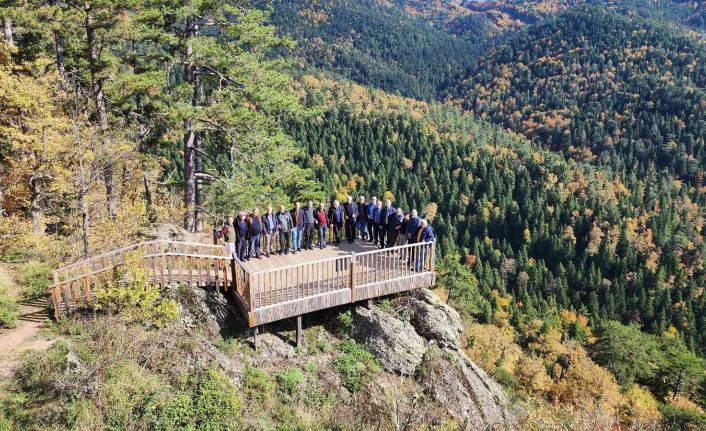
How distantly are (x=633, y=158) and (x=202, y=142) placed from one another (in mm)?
163664

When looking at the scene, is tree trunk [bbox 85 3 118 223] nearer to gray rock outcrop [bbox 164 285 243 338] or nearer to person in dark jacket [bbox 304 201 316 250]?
gray rock outcrop [bbox 164 285 243 338]

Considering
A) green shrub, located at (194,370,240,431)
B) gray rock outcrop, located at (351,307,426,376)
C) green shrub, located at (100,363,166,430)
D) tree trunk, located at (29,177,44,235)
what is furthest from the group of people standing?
tree trunk, located at (29,177,44,235)

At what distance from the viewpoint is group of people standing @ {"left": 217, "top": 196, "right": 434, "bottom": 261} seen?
13445 millimetres

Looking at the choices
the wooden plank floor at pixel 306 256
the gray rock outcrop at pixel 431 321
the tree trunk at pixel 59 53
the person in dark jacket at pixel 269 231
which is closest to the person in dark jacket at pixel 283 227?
the person in dark jacket at pixel 269 231

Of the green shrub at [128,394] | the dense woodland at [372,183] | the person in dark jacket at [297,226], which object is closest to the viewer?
the green shrub at [128,394]

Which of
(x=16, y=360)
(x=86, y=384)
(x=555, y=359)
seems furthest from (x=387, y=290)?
(x=555, y=359)

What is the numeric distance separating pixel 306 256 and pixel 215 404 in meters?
5.91

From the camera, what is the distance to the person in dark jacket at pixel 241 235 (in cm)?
1307

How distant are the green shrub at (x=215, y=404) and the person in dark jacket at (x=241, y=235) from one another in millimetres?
4265

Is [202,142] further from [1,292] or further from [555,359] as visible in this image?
[555,359]

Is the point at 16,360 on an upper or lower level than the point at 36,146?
lower

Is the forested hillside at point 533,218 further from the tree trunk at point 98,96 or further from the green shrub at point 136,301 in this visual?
the green shrub at point 136,301

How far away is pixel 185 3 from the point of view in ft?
50.9

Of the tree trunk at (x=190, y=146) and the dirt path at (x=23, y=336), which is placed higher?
the tree trunk at (x=190, y=146)
